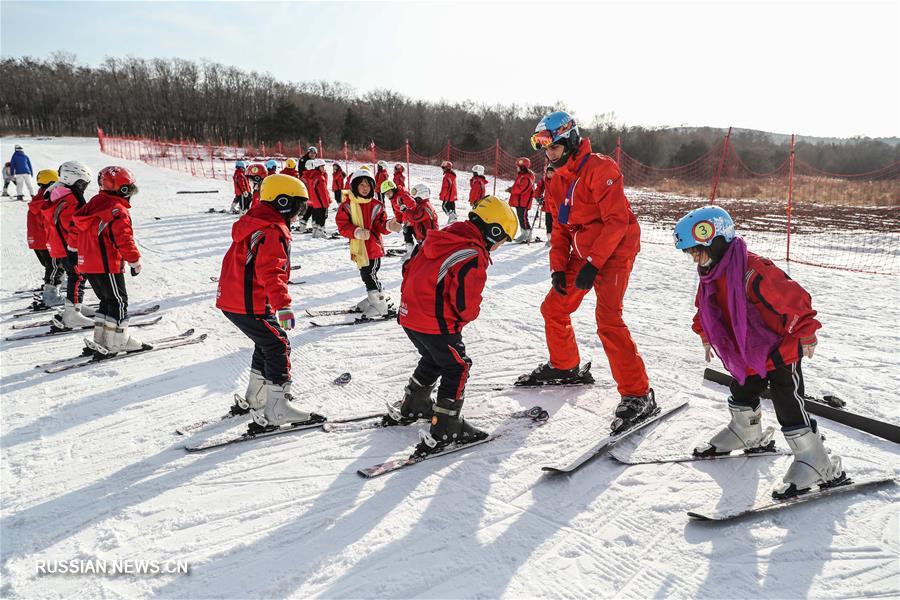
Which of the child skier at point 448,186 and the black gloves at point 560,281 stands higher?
the child skier at point 448,186

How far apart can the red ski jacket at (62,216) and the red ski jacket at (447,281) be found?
4.74 m

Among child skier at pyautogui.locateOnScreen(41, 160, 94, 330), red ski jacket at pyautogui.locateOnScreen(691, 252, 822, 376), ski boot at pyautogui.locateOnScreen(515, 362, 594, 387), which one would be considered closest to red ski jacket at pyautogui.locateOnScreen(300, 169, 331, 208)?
child skier at pyautogui.locateOnScreen(41, 160, 94, 330)

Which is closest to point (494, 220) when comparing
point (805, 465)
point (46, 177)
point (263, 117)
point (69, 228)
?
point (805, 465)

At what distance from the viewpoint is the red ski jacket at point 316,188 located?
43.1 feet

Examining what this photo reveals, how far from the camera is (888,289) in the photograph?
27.1ft

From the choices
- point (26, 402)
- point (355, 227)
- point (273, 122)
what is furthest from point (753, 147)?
point (26, 402)

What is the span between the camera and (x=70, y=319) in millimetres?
6527

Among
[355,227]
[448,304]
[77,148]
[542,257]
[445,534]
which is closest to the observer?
[445,534]

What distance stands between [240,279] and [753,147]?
199 ft

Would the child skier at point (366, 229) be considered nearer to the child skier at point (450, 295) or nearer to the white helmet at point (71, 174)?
the white helmet at point (71, 174)

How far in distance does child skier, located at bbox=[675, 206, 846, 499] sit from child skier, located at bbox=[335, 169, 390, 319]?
440 cm

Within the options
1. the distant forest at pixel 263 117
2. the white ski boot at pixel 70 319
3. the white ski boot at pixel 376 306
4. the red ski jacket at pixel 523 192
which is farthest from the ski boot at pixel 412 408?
the distant forest at pixel 263 117

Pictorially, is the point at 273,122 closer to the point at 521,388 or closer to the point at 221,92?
the point at 221,92

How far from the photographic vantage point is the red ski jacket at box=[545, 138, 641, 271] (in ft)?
12.6
